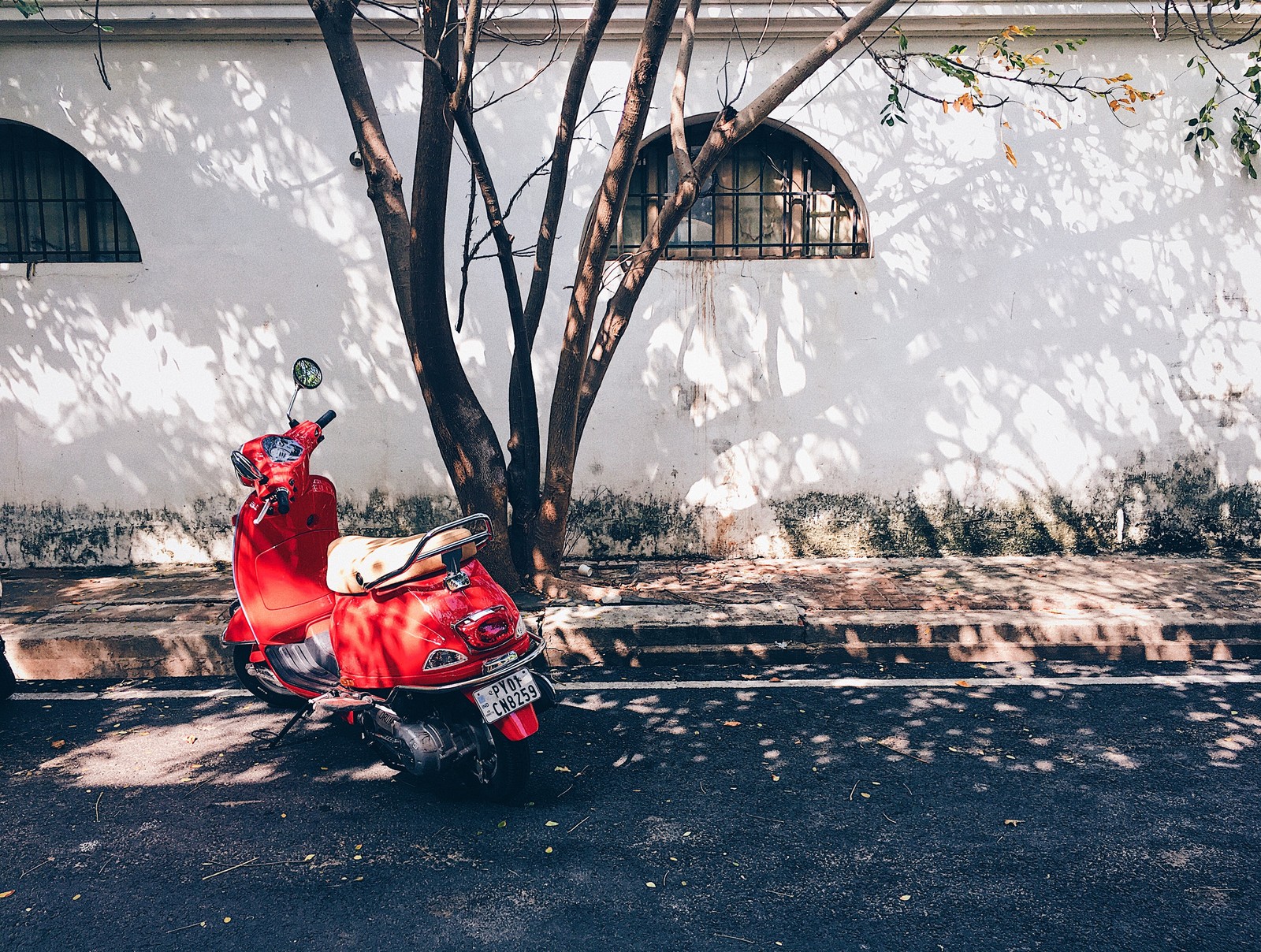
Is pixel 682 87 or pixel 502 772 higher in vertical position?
pixel 682 87

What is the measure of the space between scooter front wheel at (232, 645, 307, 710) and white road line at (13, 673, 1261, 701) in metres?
0.41

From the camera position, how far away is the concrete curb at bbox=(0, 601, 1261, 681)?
594cm

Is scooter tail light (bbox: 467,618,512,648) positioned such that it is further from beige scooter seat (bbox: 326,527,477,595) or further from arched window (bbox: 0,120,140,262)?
arched window (bbox: 0,120,140,262)

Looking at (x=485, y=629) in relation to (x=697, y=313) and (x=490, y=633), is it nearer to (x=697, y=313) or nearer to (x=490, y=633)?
(x=490, y=633)

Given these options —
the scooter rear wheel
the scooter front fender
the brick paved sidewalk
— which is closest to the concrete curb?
the brick paved sidewalk

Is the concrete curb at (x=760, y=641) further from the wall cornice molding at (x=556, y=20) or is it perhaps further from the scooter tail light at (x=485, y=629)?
the wall cornice molding at (x=556, y=20)

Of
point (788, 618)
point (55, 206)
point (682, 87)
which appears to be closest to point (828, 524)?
point (788, 618)

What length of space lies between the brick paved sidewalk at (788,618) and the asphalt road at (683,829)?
626mm

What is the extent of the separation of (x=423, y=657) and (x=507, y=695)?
383 millimetres

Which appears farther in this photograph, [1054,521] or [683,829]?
[1054,521]

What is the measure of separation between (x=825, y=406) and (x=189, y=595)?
5.16 metres

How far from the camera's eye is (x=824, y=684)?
555 cm

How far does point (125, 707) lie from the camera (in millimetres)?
5320

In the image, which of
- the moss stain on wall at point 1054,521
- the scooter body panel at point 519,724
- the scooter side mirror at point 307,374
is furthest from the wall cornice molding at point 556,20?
the scooter body panel at point 519,724
